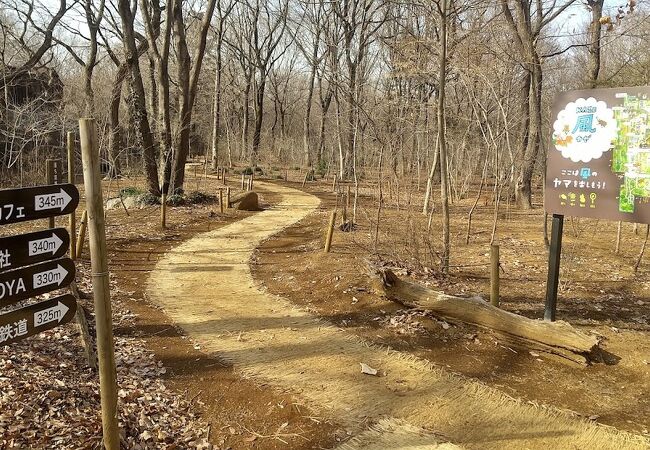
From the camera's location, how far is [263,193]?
25.8 m

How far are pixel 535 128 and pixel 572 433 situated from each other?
16058mm

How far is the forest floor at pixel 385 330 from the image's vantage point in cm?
489

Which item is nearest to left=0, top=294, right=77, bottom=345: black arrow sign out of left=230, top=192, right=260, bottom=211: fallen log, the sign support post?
the sign support post

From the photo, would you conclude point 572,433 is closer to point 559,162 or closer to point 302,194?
point 559,162

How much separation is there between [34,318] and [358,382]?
3569 millimetres

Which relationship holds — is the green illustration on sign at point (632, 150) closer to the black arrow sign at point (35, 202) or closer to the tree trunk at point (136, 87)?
the black arrow sign at point (35, 202)

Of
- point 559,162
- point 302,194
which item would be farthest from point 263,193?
point 559,162

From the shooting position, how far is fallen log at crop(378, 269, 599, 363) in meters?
6.18

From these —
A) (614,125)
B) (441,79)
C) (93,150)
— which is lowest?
(93,150)

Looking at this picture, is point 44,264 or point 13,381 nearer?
point 44,264

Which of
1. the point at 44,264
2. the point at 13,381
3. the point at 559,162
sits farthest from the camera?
the point at 559,162

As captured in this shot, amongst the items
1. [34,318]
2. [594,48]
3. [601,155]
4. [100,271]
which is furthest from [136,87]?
[594,48]

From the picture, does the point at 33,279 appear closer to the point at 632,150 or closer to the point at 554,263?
the point at 554,263

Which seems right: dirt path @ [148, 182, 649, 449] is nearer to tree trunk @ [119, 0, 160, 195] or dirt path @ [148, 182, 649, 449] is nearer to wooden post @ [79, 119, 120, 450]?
wooden post @ [79, 119, 120, 450]
